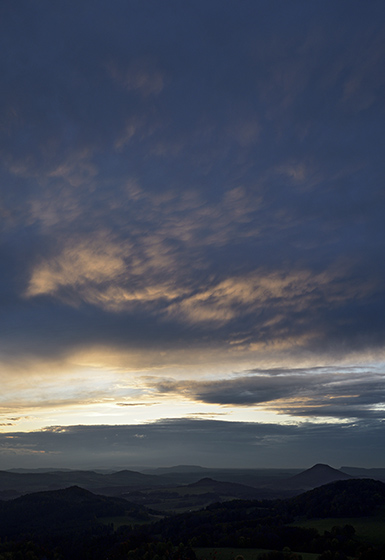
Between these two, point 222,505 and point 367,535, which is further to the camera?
point 222,505

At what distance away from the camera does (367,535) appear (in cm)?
8800

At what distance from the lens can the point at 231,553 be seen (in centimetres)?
7844

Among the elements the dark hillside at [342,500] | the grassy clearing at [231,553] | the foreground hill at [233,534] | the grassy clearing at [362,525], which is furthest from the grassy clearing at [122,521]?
the grassy clearing at [231,553]

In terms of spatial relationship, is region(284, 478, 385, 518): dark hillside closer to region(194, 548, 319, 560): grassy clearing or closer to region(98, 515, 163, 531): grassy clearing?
region(194, 548, 319, 560): grassy clearing

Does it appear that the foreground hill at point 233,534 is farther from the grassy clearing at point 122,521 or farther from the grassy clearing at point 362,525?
the grassy clearing at point 122,521

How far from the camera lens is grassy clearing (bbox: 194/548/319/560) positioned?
72831mm

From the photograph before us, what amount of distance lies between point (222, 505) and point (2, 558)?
105 m

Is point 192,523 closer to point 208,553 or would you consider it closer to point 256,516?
point 256,516

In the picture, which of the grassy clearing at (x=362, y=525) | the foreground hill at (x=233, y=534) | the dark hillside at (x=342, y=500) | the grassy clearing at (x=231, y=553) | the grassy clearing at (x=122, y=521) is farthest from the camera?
the grassy clearing at (x=122, y=521)

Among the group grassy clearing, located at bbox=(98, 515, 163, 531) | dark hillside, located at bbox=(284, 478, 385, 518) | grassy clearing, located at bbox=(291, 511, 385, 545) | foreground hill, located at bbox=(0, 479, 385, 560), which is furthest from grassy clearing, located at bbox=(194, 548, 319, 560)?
grassy clearing, located at bbox=(98, 515, 163, 531)

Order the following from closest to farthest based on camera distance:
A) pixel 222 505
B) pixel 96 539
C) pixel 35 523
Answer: pixel 96 539
pixel 222 505
pixel 35 523

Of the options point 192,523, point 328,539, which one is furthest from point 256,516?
point 328,539

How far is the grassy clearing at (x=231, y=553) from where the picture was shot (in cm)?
7283

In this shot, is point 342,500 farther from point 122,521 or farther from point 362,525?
point 122,521
